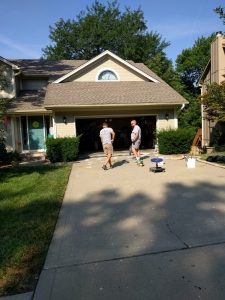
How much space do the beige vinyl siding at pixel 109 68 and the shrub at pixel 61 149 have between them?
18.9ft

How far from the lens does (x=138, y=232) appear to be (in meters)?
5.34

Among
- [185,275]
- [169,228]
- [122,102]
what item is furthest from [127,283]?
[122,102]

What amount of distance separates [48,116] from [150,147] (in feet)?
21.9

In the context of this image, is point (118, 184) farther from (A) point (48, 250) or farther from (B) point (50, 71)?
(B) point (50, 71)

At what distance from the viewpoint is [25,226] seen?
19.2 feet

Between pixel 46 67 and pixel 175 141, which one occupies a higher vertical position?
pixel 46 67

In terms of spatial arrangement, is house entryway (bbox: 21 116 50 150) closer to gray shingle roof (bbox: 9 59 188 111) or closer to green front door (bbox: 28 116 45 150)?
green front door (bbox: 28 116 45 150)

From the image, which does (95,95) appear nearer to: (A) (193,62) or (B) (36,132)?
(B) (36,132)

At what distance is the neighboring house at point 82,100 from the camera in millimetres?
18688

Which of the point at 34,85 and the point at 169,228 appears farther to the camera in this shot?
the point at 34,85

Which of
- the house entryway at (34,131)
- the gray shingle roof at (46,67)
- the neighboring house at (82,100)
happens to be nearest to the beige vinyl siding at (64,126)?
the neighboring house at (82,100)

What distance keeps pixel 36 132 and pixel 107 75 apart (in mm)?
5477

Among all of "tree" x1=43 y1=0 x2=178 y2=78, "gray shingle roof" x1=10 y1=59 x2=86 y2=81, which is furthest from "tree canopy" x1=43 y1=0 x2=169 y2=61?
"gray shingle roof" x1=10 y1=59 x2=86 y2=81

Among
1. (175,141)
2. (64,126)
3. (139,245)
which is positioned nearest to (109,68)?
(64,126)
